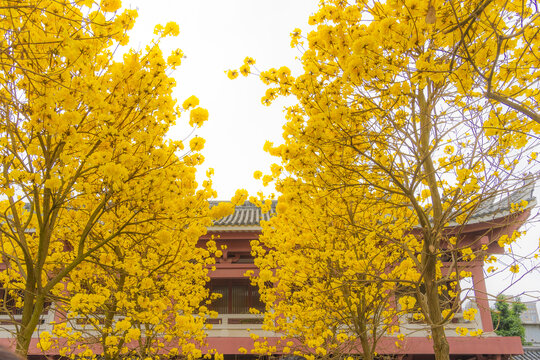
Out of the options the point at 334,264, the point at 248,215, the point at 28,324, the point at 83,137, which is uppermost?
the point at 248,215

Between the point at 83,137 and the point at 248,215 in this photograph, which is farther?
the point at 248,215

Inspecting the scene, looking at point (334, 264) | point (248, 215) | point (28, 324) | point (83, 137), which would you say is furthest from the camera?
point (248, 215)

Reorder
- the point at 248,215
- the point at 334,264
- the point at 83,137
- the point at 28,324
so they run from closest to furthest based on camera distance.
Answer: the point at 28,324 < the point at 83,137 < the point at 334,264 < the point at 248,215

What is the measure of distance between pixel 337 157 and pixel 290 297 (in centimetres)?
375

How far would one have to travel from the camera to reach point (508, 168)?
392 centimetres

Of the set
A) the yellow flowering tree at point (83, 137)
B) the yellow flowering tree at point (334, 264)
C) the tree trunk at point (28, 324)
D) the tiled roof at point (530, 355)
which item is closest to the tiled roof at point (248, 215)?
the yellow flowering tree at point (334, 264)

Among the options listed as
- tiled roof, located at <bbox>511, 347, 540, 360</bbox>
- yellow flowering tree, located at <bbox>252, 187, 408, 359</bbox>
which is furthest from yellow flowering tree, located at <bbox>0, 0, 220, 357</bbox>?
tiled roof, located at <bbox>511, 347, 540, 360</bbox>

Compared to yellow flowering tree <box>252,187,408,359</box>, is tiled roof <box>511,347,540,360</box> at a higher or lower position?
lower

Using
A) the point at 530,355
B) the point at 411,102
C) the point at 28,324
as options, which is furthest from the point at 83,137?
the point at 530,355

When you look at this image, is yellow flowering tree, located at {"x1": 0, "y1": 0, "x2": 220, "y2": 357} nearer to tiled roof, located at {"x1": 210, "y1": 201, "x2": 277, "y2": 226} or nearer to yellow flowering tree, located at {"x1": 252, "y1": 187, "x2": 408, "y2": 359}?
yellow flowering tree, located at {"x1": 252, "y1": 187, "x2": 408, "y2": 359}

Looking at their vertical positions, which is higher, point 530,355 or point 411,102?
point 411,102

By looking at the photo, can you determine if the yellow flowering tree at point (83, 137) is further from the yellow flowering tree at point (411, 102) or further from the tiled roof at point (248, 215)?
the tiled roof at point (248, 215)

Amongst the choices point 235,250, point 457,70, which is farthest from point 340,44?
point 235,250

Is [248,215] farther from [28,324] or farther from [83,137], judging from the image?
[28,324]
